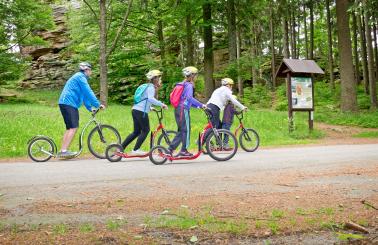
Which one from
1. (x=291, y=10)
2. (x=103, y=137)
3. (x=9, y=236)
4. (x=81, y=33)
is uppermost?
(x=291, y=10)

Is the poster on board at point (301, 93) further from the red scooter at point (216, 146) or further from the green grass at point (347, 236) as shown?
the green grass at point (347, 236)

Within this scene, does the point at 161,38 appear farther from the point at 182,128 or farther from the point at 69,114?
the point at 182,128

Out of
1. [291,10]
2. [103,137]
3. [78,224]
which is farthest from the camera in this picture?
[291,10]

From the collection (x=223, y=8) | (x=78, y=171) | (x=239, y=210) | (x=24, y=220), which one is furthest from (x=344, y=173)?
(x=223, y=8)

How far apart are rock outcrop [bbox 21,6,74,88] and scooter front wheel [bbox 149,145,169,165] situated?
32359 millimetres

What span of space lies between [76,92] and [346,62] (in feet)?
56.4

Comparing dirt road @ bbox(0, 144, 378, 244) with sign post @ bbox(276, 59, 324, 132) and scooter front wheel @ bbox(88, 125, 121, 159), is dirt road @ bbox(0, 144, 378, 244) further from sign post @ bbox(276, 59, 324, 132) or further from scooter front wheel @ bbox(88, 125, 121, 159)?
sign post @ bbox(276, 59, 324, 132)

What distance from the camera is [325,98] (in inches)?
1299

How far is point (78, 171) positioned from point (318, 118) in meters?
18.1

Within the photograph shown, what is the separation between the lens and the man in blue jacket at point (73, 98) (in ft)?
34.1

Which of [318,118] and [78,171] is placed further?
[318,118]

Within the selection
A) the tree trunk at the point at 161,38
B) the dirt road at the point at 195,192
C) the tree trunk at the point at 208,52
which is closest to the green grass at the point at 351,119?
the tree trunk at the point at 208,52

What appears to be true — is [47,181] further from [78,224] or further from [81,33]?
[81,33]

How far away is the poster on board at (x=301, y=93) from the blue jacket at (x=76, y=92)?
1006 cm
